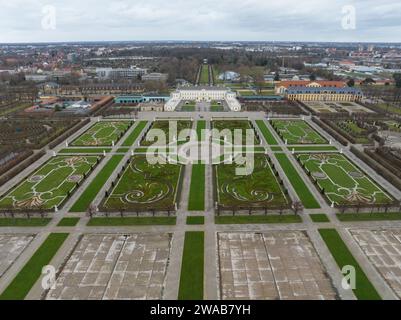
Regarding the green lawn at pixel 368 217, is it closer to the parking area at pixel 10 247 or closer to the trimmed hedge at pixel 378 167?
the trimmed hedge at pixel 378 167

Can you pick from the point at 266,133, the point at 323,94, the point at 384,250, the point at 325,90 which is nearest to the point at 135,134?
the point at 266,133

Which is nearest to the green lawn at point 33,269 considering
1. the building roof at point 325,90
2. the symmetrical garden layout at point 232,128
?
the symmetrical garden layout at point 232,128

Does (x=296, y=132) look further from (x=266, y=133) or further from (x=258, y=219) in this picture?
(x=258, y=219)

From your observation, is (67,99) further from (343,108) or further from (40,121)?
(343,108)

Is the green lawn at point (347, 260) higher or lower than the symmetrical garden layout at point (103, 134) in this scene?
lower

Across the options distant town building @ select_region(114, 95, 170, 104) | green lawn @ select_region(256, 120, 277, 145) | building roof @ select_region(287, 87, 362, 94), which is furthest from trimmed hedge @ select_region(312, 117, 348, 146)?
distant town building @ select_region(114, 95, 170, 104)
